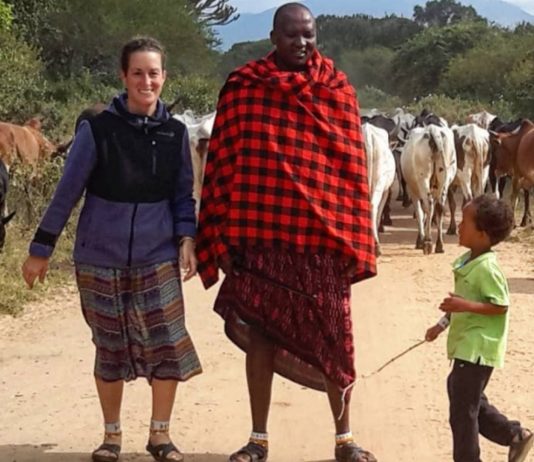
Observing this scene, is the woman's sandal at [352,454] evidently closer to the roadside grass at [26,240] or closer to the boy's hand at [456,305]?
the boy's hand at [456,305]

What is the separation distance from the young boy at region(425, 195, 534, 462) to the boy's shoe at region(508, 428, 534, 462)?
0.63ft

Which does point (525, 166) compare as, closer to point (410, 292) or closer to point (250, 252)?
point (410, 292)

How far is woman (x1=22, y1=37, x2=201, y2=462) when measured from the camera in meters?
4.82

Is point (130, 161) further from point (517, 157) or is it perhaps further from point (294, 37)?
point (517, 157)

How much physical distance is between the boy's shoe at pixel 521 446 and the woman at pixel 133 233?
4.66 ft

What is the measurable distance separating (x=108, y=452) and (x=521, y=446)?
6.00 ft

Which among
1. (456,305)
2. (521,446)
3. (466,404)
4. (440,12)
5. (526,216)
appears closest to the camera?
(456,305)

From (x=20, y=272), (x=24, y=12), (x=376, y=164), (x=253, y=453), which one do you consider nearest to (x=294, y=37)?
(x=253, y=453)

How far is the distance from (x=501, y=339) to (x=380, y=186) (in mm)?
8149

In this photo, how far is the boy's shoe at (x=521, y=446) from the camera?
4.73 meters

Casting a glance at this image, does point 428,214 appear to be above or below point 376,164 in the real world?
below

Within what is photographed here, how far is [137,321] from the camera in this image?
488 centimetres

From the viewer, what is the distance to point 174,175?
4945 millimetres

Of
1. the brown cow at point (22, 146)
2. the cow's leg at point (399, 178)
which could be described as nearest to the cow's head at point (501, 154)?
the cow's leg at point (399, 178)
